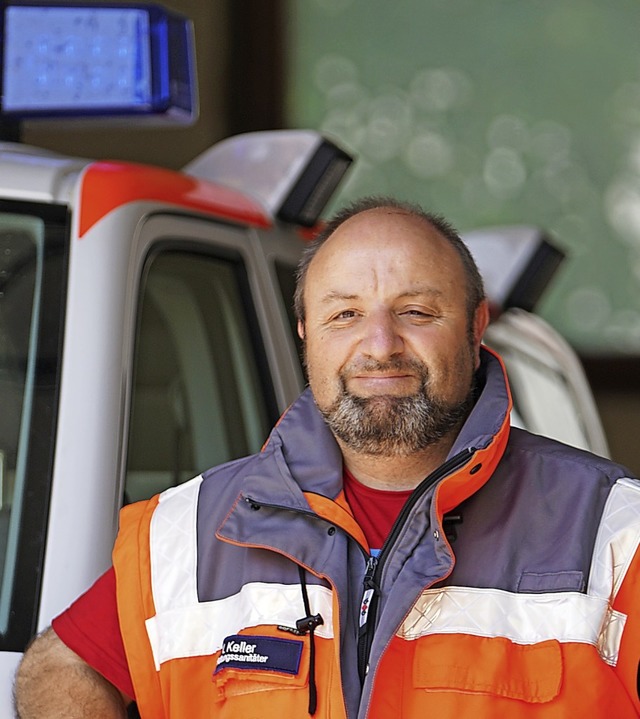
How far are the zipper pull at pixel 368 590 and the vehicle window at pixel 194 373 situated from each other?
71cm

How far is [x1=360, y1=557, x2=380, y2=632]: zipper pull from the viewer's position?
7.35 feet

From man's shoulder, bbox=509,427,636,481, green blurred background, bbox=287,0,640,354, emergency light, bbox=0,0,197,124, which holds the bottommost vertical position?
green blurred background, bbox=287,0,640,354

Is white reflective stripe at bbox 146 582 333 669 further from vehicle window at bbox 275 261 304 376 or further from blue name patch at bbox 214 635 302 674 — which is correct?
vehicle window at bbox 275 261 304 376

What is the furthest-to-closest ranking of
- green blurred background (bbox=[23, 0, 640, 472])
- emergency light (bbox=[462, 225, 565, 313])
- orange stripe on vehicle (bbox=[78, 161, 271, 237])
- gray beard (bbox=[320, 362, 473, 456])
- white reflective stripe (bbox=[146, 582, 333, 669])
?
green blurred background (bbox=[23, 0, 640, 472])
emergency light (bbox=[462, 225, 565, 313])
orange stripe on vehicle (bbox=[78, 161, 271, 237])
gray beard (bbox=[320, 362, 473, 456])
white reflective stripe (bbox=[146, 582, 333, 669])

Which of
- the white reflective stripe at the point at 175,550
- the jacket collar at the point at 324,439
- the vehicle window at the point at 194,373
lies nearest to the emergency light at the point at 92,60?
the vehicle window at the point at 194,373

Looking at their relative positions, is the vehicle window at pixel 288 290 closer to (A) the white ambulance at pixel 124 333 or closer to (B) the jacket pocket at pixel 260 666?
(A) the white ambulance at pixel 124 333

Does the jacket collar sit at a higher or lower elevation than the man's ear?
lower

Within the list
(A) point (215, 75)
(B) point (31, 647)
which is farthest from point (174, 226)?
(A) point (215, 75)

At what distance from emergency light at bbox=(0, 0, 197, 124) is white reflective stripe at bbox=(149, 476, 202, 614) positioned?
92cm

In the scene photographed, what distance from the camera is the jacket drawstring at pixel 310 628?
2205 mm

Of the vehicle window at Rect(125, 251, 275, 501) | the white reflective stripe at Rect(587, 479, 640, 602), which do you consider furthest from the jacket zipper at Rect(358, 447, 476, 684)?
the vehicle window at Rect(125, 251, 275, 501)

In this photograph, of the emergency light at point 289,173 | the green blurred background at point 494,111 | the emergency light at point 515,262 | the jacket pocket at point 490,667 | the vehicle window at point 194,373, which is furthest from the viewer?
the green blurred background at point 494,111

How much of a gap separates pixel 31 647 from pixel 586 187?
6.90 m

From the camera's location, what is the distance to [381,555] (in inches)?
89.6
